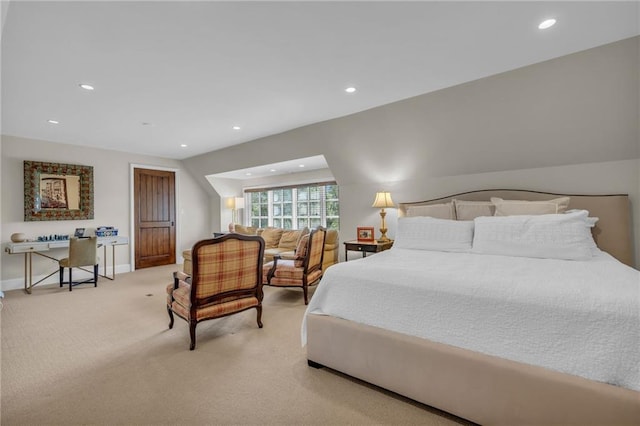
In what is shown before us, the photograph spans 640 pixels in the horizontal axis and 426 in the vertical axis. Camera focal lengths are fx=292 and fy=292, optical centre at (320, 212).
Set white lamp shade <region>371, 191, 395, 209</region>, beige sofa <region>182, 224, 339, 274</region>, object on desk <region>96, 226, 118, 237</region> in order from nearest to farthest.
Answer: white lamp shade <region>371, 191, 395, 209</region> → beige sofa <region>182, 224, 339, 274</region> → object on desk <region>96, 226, 118, 237</region>

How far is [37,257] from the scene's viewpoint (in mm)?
4848

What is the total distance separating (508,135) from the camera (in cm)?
319

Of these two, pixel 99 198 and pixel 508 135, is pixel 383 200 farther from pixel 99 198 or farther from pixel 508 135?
pixel 99 198

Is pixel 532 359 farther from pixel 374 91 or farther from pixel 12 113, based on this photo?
pixel 12 113

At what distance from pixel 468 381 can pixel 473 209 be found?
2.29 metres

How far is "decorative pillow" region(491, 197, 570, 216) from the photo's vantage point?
9.36ft

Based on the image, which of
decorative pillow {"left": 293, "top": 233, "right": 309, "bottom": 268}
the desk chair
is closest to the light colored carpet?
decorative pillow {"left": 293, "top": 233, "right": 309, "bottom": 268}

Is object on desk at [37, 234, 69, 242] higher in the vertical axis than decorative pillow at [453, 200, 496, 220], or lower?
lower

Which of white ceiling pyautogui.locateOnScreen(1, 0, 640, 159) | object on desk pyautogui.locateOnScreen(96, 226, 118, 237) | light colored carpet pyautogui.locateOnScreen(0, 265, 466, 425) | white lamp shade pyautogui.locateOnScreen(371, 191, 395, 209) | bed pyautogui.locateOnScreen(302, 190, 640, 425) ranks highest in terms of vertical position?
white ceiling pyautogui.locateOnScreen(1, 0, 640, 159)

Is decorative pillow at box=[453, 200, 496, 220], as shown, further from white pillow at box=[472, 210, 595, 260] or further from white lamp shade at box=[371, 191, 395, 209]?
white lamp shade at box=[371, 191, 395, 209]

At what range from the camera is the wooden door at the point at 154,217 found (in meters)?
6.08

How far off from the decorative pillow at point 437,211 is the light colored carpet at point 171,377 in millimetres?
2005

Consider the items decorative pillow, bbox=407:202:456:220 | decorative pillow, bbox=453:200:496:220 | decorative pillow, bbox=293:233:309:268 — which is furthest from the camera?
decorative pillow, bbox=293:233:309:268

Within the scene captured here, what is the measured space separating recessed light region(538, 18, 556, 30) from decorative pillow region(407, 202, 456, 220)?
1.93 metres
